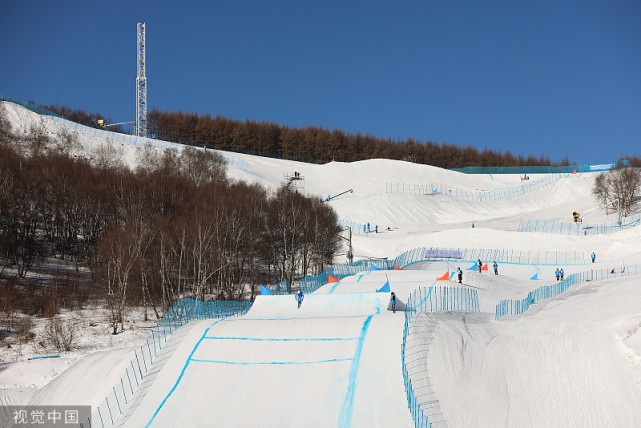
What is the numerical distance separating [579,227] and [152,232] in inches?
1751

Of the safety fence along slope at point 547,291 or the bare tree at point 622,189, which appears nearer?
the safety fence along slope at point 547,291

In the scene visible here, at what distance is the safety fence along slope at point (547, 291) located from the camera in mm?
30000

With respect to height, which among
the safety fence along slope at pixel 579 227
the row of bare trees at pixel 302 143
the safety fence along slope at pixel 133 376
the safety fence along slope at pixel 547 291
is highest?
the row of bare trees at pixel 302 143

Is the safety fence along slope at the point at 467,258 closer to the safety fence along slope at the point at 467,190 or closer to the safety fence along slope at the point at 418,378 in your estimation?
the safety fence along slope at the point at 418,378

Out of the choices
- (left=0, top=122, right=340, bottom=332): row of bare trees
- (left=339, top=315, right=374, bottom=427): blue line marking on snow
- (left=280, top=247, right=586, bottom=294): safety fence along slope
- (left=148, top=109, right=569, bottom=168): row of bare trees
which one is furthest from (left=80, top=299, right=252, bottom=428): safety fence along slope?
(left=148, top=109, right=569, bottom=168): row of bare trees

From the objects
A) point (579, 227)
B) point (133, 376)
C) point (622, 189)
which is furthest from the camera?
point (622, 189)

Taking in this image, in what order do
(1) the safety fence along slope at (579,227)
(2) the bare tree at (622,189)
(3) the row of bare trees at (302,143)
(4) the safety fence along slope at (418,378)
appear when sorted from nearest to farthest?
(4) the safety fence along slope at (418,378) → (1) the safety fence along slope at (579,227) → (2) the bare tree at (622,189) → (3) the row of bare trees at (302,143)

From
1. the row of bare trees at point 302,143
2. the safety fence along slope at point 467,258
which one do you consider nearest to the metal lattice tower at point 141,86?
the row of bare trees at point 302,143

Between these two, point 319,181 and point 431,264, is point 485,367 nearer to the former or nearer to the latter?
point 431,264

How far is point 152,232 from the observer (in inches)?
1639

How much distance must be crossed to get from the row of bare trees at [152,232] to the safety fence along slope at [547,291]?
18087 millimetres

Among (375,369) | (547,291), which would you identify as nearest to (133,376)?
(375,369)

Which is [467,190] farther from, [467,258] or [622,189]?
[467,258]

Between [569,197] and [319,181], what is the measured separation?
39602 mm
